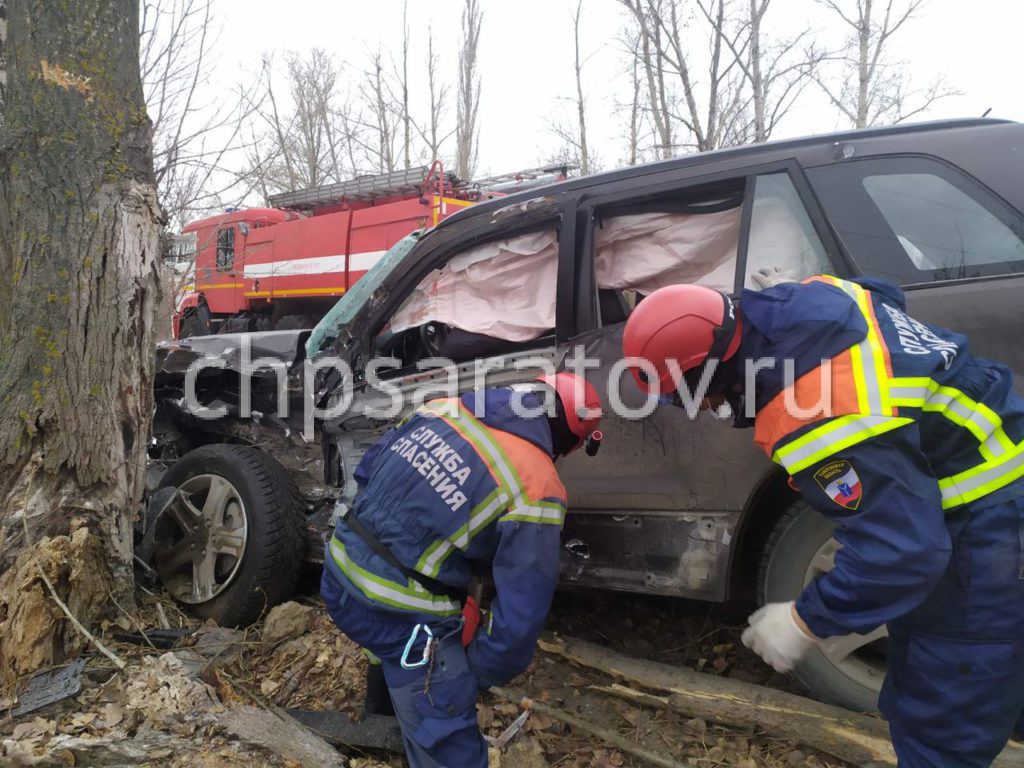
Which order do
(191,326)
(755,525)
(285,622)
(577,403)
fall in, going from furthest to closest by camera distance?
(191,326), (285,622), (755,525), (577,403)

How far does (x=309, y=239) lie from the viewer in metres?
9.96

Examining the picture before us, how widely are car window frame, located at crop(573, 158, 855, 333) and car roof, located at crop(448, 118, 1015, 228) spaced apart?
0.15 ft

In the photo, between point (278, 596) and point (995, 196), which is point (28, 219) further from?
point (995, 196)

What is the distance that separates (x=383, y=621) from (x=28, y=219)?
2.28 meters

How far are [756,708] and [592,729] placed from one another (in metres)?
0.53

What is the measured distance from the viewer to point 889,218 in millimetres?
2201

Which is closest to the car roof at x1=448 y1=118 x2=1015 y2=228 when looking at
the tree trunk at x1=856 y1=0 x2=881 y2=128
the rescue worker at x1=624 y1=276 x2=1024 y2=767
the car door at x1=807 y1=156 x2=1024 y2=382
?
the car door at x1=807 y1=156 x2=1024 y2=382

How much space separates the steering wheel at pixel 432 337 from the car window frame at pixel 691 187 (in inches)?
30.9

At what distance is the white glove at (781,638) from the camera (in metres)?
1.58

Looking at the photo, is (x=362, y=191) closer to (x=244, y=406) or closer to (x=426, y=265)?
(x=244, y=406)

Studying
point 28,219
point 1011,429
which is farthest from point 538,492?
point 28,219

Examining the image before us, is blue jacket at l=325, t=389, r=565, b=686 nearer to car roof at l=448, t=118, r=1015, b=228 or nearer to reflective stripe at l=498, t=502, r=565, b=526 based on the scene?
reflective stripe at l=498, t=502, r=565, b=526

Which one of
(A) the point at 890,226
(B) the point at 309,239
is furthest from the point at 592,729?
(B) the point at 309,239

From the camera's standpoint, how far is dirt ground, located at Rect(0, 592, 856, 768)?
2.23m
